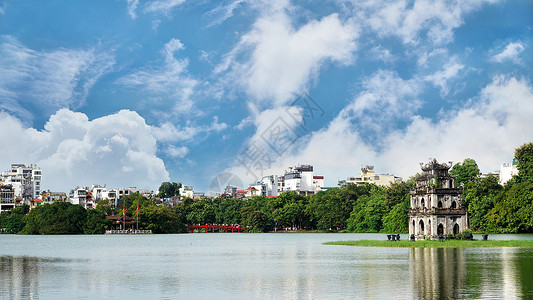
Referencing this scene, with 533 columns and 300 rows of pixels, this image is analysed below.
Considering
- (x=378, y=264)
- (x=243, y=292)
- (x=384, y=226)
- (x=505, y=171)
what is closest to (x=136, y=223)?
(x=384, y=226)

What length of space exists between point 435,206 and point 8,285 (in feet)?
174

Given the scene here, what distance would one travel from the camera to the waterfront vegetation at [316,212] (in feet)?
366

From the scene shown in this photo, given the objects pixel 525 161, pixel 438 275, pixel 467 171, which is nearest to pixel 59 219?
pixel 467 171

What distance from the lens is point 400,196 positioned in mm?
138125

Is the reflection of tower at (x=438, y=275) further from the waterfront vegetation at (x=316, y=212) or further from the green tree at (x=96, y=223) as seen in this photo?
the green tree at (x=96, y=223)

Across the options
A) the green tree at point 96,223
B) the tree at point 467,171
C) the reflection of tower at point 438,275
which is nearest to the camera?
the reflection of tower at point 438,275

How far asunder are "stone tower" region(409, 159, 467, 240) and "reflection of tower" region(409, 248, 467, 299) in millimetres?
25001

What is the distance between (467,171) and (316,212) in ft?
134

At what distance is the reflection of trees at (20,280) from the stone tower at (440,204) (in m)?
43.5


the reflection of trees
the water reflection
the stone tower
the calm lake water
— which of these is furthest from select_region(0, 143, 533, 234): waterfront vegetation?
the reflection of trees

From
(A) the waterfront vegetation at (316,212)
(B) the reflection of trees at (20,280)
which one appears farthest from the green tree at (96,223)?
(B) the reflection of trees at (20,280)

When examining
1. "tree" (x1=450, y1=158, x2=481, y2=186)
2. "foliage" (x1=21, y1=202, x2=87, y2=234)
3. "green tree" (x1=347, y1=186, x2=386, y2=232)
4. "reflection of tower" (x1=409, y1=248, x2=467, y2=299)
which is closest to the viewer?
"reflection of tower" (x1=409, y1=248, x2=467, y2=299)

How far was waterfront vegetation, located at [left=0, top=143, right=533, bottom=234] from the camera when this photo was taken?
11144 cm

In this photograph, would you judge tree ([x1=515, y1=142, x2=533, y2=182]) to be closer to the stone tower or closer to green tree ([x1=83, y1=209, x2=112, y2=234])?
the stone tower
